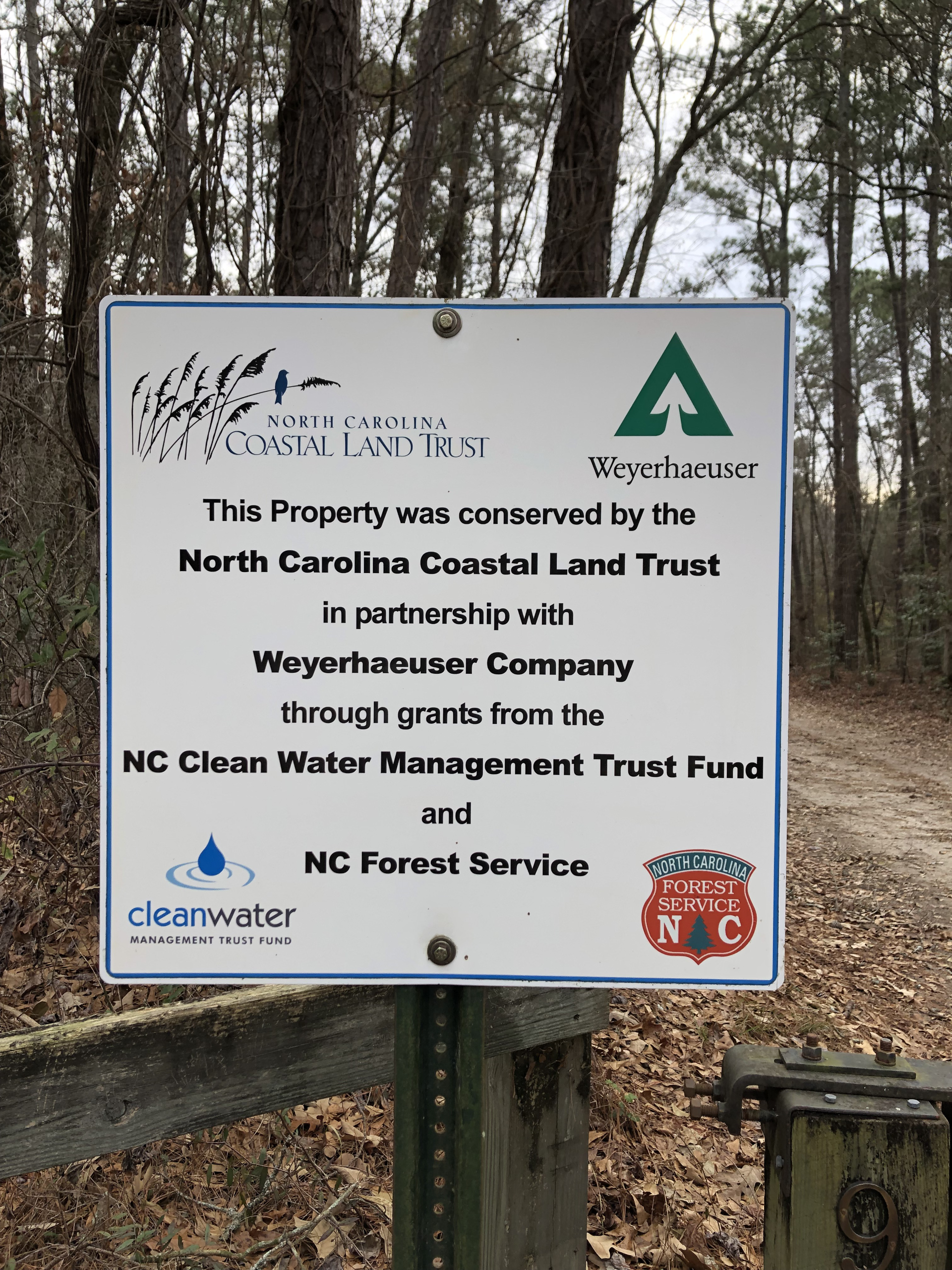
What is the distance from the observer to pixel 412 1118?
1.39 metres

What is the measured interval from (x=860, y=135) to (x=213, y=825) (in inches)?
949

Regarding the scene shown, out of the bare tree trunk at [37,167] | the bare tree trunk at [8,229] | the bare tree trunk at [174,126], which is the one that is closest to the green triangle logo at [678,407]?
the bare tree trunk at [174,126]

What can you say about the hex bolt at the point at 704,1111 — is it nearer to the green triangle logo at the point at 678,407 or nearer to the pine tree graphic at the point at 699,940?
the pine tree graphic at the point at 699,940

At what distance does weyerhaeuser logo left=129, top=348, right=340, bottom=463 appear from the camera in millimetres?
1397

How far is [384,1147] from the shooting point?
321 centimetres

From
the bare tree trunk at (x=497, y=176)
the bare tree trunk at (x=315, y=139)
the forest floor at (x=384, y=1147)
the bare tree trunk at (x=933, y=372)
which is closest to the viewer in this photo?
the forest floor at (x=384, y=1147)

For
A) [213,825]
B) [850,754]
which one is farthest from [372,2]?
[850,754]

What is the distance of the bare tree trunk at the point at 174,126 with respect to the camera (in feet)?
11.6

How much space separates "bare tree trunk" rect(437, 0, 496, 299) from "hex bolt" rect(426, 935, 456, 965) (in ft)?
23.1

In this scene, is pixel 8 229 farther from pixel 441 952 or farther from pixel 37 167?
pixel 441 952

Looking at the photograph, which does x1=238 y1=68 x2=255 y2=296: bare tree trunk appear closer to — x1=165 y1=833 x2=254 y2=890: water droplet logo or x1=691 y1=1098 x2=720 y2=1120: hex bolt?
x1=165 y1=833 x2=254 y2=890: water droplet logo

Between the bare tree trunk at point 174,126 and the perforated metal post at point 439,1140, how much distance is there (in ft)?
9.82

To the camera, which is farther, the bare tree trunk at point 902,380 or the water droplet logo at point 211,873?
the bare tree trunk at point 902,380

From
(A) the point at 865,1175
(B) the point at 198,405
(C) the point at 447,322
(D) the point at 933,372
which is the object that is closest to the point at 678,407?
(C) the point at 447,322
